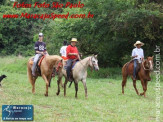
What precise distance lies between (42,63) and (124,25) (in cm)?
907

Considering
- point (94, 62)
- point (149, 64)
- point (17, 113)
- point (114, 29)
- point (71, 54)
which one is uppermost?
point (114, 29)

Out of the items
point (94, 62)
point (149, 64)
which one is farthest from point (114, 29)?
point (94, 62)

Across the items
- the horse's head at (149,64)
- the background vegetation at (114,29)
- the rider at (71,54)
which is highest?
the background vegetation at (114,29)

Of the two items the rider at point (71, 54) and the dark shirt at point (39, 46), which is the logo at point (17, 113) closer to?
the rider at point (71, 54)

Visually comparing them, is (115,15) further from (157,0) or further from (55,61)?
(55,61)

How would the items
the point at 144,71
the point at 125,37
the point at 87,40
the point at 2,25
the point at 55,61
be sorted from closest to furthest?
the point at 55,61 → the point at 144,71 → the point at 125,37 → the point at 87,40 → the point at 2,25

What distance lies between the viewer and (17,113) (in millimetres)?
7840

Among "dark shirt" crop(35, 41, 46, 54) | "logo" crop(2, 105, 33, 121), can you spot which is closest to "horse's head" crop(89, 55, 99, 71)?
"dark shirt" crop(35, 41, 46, 54)

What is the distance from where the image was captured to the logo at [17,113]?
7567mm

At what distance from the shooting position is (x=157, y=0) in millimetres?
20125

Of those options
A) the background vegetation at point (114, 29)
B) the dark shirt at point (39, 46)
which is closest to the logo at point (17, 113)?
the dark shirt at point (39, 46)

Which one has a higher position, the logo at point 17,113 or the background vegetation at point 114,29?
the background vegetation at point 114,29

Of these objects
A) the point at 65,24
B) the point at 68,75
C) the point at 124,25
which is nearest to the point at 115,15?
the point at 124,25

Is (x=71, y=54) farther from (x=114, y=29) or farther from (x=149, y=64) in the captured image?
(x=114, y=29)
